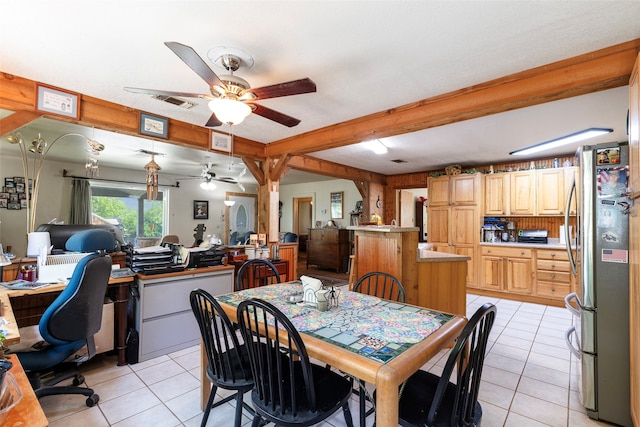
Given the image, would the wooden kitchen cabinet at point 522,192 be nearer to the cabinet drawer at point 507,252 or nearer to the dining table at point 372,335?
the cabinet drawer at point 507,252

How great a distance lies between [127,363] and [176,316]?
1.71 ft

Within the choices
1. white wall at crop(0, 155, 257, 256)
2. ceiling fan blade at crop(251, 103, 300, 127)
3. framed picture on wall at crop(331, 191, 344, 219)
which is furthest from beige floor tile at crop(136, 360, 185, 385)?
framed picture on wall at crop(331, 191, 344, 219)

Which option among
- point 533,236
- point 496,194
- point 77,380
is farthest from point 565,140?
point 77,380

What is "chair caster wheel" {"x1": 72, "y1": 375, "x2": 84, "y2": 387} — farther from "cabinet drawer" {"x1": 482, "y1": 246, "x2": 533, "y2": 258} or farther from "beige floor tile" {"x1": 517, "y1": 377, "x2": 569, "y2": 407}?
"cabinet drawer" {"x1": 482, "y1": 246, "x2": 533, "y2": 258}

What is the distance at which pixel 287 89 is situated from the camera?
1.85 m

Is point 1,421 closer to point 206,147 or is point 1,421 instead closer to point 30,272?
point 30,272

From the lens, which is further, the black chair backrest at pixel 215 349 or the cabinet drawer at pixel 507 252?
the cabinet drawer at pixel 507 252

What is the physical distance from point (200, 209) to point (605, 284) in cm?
788

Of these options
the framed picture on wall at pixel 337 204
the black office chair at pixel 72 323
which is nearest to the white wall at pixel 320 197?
the framed picture on wall at pixel 337 204

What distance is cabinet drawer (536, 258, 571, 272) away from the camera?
4.41 meters

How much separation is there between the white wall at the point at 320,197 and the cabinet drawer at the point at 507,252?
319 cm

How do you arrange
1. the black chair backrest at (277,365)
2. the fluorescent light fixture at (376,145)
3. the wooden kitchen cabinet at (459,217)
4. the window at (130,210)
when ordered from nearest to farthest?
the black chair backrest at (277,365) → the fluorescent light fixture at (376,145) → the wooden kitchen cabinet at (459,217) → the window at (130,210)

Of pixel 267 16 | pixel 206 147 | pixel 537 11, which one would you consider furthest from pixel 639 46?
pixel 206 147

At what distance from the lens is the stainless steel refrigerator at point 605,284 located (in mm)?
1904
